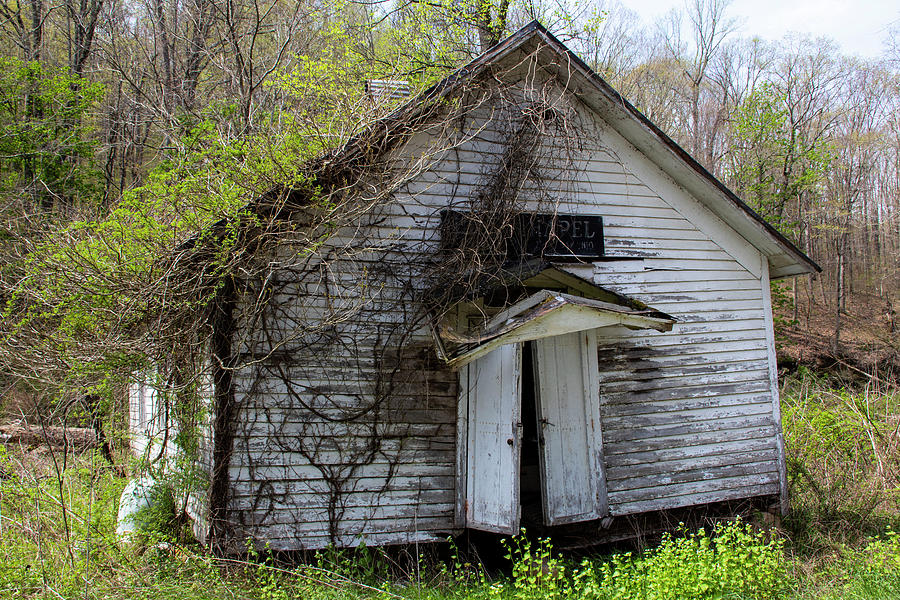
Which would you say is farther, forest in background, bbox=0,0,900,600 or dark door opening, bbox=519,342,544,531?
dark door opening, bbox=519,342,544,531

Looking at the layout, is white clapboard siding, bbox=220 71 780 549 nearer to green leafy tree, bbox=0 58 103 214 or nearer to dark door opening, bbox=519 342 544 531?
dark door opening, bbox=519 342 544 531

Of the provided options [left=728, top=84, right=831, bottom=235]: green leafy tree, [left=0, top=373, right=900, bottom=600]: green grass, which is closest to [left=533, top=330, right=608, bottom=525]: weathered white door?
[left=0, top=373, right=900, bottom=600]: green grass

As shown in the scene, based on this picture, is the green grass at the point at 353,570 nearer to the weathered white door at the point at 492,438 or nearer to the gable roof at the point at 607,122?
the weathered white door at the point at 492,438

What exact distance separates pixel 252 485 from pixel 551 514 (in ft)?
10.2

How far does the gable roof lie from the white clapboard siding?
18 centimetres

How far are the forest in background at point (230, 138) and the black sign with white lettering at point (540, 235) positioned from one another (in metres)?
1.46

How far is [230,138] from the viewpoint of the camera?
660 centimetres

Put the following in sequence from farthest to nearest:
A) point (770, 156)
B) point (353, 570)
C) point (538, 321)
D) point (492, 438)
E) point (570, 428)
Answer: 1. point (770, 156)
2. point (570, 428)
3. point (492, 438)
4. point (353, 570)
5. point (538, 321)

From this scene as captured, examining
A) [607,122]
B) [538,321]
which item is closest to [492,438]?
[538,321]

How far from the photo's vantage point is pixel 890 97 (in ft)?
97.9

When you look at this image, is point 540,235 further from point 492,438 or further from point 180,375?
point 180,375

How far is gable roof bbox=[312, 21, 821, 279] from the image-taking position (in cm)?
588

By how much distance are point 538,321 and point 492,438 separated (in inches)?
61.4

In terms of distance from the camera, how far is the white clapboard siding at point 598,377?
5.75 meters
